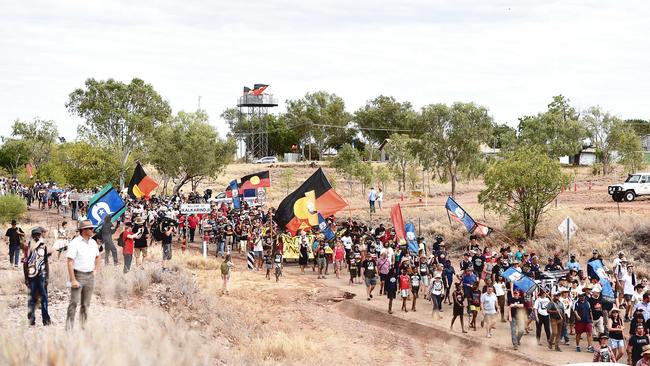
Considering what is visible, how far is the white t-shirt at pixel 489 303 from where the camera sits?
16750 millimetres

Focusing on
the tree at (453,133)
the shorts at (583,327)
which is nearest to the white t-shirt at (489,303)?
the shorts at (583,327)

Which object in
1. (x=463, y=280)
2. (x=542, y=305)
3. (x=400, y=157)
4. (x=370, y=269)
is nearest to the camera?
(x=542, y=305)

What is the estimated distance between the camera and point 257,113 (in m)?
100

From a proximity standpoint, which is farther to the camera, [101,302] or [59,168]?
[59,168]

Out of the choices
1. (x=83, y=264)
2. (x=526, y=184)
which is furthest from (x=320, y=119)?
(x=83, y=264)

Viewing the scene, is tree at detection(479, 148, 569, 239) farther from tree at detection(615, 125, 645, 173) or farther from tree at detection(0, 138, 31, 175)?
tree at detection(0, 138, 31, 175)

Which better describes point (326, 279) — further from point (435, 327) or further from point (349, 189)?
point (349, 189)

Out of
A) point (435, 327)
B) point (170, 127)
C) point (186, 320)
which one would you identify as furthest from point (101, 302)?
point (170, 127)

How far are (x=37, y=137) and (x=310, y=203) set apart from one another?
6086 centimetres

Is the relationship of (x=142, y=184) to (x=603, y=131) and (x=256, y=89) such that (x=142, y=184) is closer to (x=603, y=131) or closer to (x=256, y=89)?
(x=603, y=131)

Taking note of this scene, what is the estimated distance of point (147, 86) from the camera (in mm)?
66062

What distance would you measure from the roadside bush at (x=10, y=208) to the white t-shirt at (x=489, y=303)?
28.8 metres

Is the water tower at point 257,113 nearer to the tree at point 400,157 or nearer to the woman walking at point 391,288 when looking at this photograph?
the tree at point 400,157

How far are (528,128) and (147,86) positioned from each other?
124 ft
